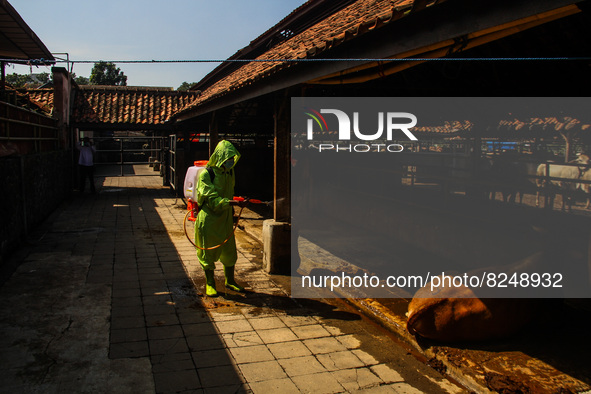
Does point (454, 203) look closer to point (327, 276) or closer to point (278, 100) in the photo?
point (327, 276)

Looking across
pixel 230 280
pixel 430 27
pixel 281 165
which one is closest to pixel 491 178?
pixel 281 165

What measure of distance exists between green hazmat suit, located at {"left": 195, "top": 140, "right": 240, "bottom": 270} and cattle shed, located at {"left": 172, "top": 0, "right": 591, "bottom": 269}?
44.5 inches

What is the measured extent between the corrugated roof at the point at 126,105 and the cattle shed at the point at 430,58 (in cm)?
855

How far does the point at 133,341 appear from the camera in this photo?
4.43 metres

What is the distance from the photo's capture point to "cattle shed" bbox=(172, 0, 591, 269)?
3.16m

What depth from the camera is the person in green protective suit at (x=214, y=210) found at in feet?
18.6

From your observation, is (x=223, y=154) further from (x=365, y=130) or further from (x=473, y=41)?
(x=365, y=130)

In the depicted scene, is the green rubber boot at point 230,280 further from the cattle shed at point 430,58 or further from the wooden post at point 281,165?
the wooden post at point 281,165

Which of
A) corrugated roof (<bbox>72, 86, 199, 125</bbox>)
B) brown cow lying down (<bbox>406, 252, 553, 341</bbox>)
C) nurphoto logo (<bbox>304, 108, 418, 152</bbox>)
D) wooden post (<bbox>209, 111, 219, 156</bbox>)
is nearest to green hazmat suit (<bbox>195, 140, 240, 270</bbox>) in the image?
nurphoto logo (<bbox>304, 108, 418, 152</bbox>)

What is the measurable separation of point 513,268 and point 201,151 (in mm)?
13110

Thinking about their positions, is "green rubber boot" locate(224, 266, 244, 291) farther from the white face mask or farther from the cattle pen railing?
the cattle pen railing

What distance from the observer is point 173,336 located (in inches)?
180

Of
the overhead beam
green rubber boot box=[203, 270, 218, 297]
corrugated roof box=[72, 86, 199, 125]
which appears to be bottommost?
green rubber boot box=[203, 270, 218, 297]

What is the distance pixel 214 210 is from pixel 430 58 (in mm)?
3184
